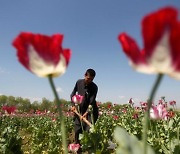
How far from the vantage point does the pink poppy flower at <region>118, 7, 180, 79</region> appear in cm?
68

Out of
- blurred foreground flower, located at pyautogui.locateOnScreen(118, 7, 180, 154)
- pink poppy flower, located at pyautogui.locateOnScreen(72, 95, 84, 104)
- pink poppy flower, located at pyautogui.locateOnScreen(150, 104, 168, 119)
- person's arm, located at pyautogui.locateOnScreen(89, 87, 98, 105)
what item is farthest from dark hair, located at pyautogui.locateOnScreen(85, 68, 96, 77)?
blurred foreground flower, located at pyautogui.locateOnScreen(118, 7, 180, 154)

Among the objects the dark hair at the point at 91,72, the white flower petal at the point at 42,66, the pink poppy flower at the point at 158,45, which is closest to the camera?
the pink poppy flower at the point at 158,45

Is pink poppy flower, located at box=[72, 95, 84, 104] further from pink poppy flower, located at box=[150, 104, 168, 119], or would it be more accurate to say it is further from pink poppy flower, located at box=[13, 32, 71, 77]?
pink poppy flower, located at box=[13, 32, 71, 77]

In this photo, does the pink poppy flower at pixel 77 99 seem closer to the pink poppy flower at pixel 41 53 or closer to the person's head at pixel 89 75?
the person's head at pixel 89 75

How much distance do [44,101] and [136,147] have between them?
306ft

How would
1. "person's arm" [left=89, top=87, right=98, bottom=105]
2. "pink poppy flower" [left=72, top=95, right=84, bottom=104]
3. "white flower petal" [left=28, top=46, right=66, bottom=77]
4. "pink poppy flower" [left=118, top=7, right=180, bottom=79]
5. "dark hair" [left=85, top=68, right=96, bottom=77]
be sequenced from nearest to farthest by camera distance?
"pink poppy flower" [left=118, top=7, right=180, bottom=79] → "white flower petal" [left=28, top=46, right=66, bottom=77] → "pink poppy flower" [left=72, top=95, right=84, bottom=104] → "dark hair" [left=85, top=68, right=96, bottom=77] → "person's arm" [left=89, top=87, right=98, bottom=105]

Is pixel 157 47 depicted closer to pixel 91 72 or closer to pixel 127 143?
pixel 127 143

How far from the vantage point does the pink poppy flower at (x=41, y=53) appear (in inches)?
34.9

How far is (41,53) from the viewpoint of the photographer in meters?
0.91

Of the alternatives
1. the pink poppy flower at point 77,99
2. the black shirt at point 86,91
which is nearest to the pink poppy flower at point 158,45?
the pink poppy flower at point 77,99

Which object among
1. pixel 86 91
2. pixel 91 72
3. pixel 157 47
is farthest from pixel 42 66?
pixel 86 91

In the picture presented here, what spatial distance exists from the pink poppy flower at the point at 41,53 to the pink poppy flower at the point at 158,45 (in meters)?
0.20

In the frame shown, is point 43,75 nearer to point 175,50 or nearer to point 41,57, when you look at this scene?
point 41,57

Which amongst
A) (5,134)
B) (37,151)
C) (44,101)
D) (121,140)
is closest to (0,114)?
(5,134)
